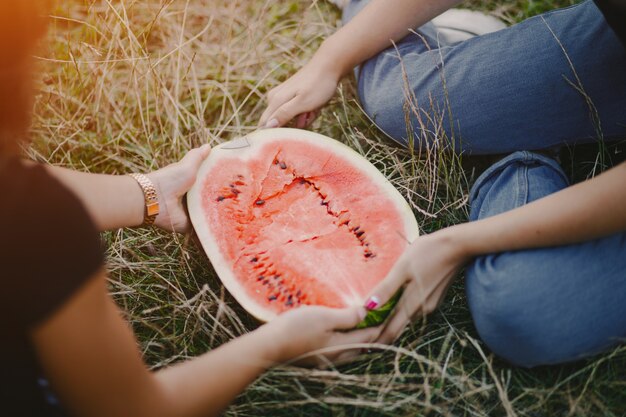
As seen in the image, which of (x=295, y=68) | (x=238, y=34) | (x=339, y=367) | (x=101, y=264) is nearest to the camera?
(x=101, y=264)

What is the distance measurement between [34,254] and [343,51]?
124 cm

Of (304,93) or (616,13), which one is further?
(304,93)

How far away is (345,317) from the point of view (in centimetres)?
122

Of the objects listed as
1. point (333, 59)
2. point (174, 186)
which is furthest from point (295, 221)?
point (333, 59)

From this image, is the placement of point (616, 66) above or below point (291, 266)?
above

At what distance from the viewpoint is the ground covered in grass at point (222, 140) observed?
1.28 metres

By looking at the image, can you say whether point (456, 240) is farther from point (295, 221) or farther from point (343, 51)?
point (343, 51)

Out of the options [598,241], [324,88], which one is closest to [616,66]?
[598,241]

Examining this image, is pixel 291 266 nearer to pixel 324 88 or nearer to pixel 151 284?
pixel 151 284

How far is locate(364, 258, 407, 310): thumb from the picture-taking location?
1.24m

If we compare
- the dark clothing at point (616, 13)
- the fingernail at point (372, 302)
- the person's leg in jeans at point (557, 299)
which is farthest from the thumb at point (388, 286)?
the dark clothing at point (616, 13)

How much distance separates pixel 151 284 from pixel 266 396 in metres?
0.50

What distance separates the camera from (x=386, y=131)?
184cm

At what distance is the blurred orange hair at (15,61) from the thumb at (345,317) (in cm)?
71
